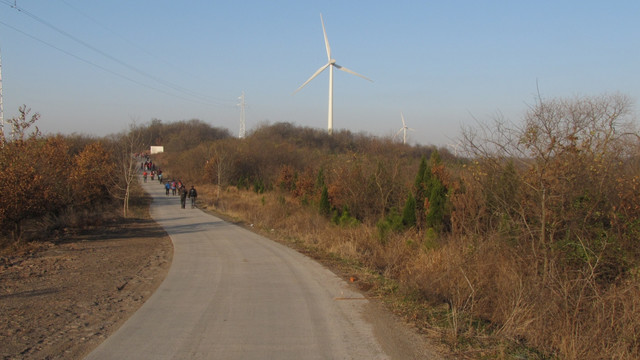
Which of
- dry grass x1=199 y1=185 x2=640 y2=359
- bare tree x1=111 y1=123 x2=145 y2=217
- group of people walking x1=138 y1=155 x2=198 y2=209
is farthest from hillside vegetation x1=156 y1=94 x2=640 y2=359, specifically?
group of people walking x1=138 y1=155 x2=198 y2=209

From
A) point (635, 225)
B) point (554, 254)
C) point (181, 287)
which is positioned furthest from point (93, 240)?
point (635, 225)

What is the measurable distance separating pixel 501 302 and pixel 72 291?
7920 mm

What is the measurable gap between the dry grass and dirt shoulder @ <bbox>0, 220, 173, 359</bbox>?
4515 mm

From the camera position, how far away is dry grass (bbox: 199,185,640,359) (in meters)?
6.33

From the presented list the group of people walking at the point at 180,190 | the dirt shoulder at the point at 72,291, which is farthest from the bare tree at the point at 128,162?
the dirt shoulder at the point at 72,291

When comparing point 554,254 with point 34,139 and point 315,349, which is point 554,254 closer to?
point 315,349

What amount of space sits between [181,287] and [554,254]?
6.94 meters

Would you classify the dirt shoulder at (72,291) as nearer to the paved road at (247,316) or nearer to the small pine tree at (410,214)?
the paved road at (247,316)

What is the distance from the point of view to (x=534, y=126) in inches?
336

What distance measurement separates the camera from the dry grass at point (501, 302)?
20.8 ft

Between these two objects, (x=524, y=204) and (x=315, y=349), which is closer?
(x=315, y=349)

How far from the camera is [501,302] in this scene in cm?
815

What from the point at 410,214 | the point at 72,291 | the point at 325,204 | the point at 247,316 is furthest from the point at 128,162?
the point at 247,316

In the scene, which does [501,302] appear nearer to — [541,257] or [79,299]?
[541,257]
